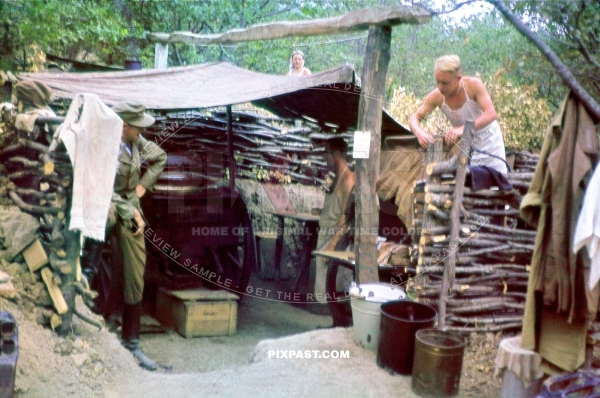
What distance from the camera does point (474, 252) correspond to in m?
5.27

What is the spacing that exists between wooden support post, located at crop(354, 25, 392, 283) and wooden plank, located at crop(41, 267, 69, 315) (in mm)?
2506

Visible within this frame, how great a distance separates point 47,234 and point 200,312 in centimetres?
254

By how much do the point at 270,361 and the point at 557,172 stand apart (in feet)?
9.48

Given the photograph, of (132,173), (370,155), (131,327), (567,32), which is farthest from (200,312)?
(567,32)

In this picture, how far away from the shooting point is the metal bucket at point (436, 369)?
→ 4385 mm

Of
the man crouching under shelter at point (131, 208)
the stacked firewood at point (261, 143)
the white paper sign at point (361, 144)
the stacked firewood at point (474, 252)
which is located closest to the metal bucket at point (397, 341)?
the stacked firewood at point (474, 252)

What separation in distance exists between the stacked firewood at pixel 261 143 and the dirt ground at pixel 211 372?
4.18 meters

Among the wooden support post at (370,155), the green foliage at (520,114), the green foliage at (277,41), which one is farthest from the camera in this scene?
the green foliage at (520,114)

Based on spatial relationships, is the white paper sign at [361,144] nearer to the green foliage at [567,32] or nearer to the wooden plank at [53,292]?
the green foliage at [567,32]

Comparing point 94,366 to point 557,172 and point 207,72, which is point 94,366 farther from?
point 207,72

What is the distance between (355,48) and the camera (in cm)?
1838

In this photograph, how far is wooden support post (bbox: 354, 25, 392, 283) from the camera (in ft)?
17.7

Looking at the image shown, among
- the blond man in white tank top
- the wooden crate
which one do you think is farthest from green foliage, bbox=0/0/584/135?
the wooden crate

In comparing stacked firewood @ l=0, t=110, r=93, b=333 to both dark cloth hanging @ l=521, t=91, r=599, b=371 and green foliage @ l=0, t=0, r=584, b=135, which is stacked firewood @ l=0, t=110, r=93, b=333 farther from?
dark cloth hanging @ l=521, t=91, r=599, b=371
